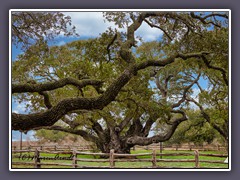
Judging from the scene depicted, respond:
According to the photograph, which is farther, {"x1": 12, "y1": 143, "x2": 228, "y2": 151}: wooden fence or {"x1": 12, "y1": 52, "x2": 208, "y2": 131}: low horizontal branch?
{"x1": 12, "y1": 143, "x2": 228, "y2": 151}: wooden fence

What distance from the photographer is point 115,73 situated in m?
6.14

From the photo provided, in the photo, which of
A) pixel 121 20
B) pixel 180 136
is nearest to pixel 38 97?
pixel 121 20

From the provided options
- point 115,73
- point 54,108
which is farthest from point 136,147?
point 54,108

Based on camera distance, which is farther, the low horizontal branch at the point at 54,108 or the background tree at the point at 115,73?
the background tree at the point at 115,73

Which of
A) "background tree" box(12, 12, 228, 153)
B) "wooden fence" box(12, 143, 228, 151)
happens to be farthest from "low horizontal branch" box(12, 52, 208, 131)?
"wooden fence" box(12, 143, 228, 151)

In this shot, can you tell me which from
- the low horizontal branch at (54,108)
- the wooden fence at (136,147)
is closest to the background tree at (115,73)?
the low horizontal branch at (54,108)

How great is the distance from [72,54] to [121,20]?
226 centimetres

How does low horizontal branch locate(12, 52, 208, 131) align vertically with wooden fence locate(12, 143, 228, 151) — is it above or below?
above

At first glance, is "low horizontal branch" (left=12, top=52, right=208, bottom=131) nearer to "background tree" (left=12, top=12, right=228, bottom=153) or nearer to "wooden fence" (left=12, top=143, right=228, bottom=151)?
"background tree" (left=12, top=12, right=228, bottom=153)

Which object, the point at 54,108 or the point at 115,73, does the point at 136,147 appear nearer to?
the point at 115,73

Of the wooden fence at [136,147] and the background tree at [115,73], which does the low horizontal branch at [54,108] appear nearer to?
the background tree at [115,73]

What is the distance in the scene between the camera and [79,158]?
6.29 metres

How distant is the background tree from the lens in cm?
428

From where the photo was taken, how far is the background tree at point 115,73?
4.28m
